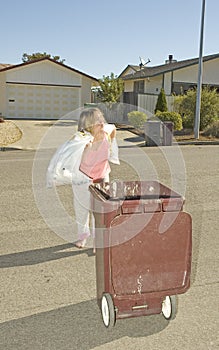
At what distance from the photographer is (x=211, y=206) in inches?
256

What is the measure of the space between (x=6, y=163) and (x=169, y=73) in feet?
55.6

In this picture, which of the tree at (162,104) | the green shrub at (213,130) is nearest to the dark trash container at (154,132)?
the green shrub at (213,130)

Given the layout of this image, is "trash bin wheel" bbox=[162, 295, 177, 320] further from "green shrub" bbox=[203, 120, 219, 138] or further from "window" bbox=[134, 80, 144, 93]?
"window" bbox=[134, 80, 144, 93]

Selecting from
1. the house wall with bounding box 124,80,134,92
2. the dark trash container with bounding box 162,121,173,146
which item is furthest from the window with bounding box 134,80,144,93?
the dark trash container with bounding box 162,121,173,146

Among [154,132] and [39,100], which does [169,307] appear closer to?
[154,132]

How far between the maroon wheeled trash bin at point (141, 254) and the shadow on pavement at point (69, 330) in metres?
0.11

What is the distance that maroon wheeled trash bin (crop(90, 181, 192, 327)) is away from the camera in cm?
293

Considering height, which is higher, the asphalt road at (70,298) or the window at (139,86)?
the window at (139,86)

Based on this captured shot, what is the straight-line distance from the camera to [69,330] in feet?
9.99

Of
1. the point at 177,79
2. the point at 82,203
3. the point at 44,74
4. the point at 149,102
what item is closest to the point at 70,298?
the point at 82,203

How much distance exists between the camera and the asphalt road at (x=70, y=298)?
2924mm

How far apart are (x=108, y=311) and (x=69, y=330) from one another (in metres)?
0.34

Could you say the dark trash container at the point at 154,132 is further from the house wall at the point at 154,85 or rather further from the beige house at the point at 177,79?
the house wall at the point at 154,85

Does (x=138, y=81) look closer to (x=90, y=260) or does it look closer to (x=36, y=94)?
(x=36, y=94)
